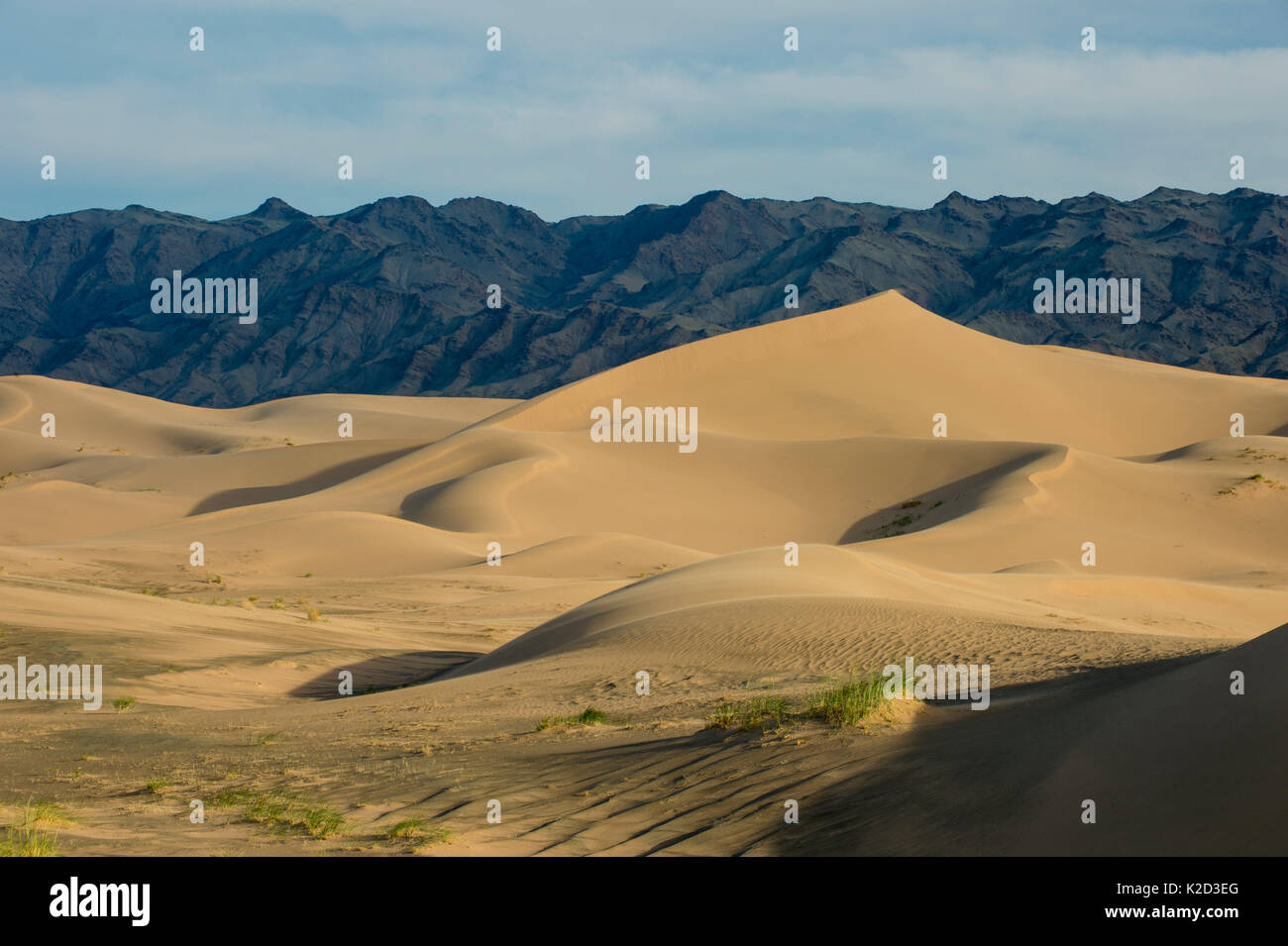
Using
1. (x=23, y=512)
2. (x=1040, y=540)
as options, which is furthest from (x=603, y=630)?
(x=23, y=512)

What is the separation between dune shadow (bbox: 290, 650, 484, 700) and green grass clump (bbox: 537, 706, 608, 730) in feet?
16.1

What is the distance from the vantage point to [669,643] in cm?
1318

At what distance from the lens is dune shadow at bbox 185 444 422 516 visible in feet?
154

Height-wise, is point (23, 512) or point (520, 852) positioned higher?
point (23, 512)

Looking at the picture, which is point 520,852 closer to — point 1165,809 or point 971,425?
point 1165,809

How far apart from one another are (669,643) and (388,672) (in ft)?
14.7

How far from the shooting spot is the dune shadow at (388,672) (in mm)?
14438

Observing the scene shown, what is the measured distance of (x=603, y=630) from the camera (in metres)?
14.6

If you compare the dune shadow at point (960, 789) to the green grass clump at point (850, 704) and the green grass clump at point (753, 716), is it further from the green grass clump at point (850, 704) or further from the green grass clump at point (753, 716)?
the green grass clump at point (753, 716)

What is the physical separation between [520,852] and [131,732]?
5193 millimetres

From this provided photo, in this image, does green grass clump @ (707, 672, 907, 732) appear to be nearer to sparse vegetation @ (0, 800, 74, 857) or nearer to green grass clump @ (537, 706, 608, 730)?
green grass clump @ (537, 706, 608, 730)

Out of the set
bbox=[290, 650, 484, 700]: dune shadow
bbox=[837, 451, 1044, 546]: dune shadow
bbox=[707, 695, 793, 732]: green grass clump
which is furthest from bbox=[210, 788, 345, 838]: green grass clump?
bbox=[837, 451, 1044, 546]: dune shadow

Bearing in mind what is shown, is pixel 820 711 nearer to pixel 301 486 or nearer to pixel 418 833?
pixel 418 833
